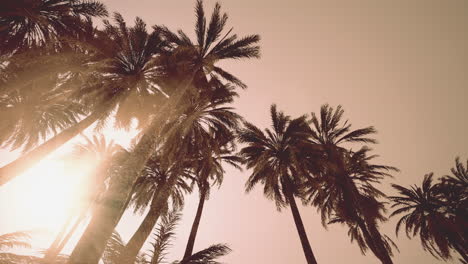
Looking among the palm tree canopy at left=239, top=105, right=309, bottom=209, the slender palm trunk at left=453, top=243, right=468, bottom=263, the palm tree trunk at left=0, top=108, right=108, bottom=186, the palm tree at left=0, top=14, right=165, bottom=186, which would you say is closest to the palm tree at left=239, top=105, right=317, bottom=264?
the palm tree canopy at left=239, top=105, right=309, bottom=209

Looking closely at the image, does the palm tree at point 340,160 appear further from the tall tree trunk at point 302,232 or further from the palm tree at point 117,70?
the palm tree at point 117,70

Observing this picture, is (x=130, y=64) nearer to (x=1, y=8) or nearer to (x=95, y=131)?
(x=95, y=131)

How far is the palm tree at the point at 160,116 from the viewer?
539cm

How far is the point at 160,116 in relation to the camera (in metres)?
9.26

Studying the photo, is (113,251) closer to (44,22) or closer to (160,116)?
(160,116)

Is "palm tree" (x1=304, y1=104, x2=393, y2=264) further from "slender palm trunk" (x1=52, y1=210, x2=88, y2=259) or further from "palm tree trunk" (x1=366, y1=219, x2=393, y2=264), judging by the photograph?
"slender palm trunk" (x1=52, y1=210, x2=88, y2=259)

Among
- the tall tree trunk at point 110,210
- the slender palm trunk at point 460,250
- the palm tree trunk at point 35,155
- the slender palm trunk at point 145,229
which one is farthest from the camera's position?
the slender palm trunk at point 460,250

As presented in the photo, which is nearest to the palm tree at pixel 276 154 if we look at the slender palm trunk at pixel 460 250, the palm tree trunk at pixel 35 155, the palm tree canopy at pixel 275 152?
the palm tree canopy at pixel 275 152

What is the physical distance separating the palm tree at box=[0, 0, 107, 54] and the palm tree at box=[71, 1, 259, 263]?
407 centimetres

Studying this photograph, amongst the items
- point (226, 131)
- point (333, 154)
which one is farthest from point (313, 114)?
point (226, 131)

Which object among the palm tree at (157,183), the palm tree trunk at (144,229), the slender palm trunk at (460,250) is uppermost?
the palm tree at (157,183)

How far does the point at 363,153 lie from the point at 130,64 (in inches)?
621

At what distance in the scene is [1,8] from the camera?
918 centimetres

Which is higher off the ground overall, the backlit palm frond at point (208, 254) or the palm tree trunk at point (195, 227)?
the palm tree trunk at point (195, 227)
